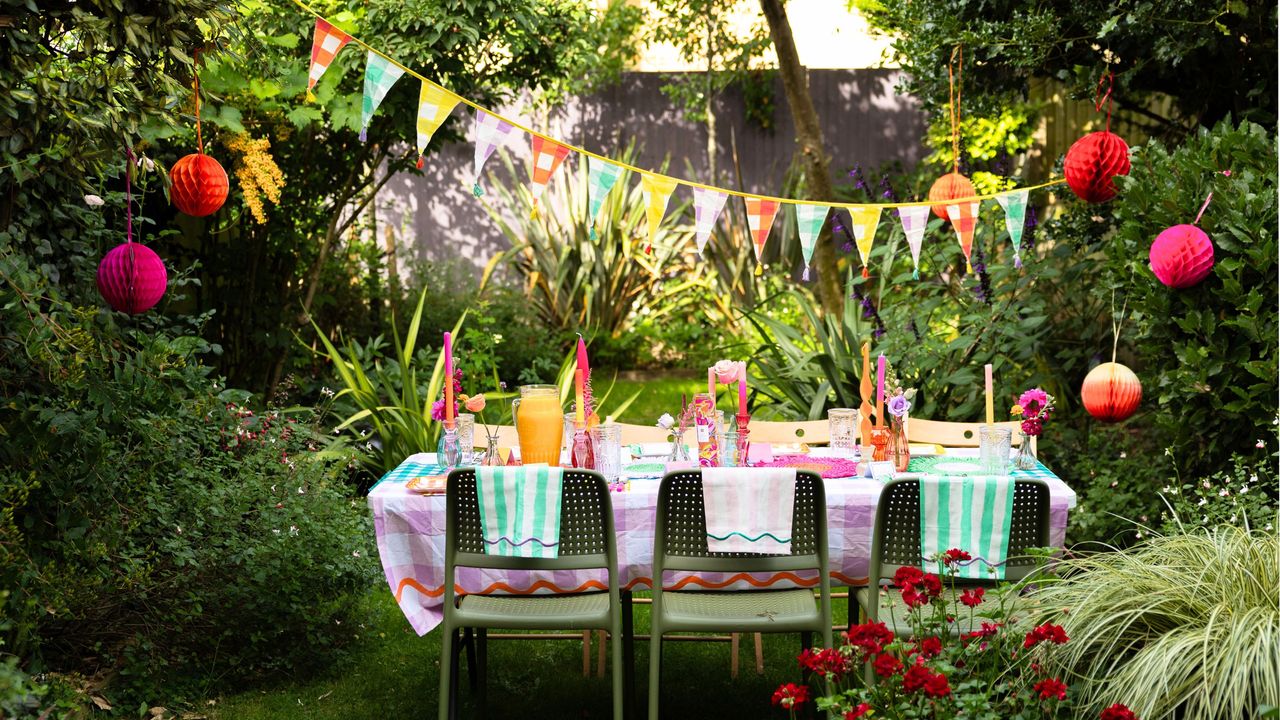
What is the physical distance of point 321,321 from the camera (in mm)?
6672

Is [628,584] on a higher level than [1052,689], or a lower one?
lower

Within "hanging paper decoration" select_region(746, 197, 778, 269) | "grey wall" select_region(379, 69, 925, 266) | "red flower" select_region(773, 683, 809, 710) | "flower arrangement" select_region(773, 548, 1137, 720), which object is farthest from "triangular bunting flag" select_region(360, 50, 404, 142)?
"grey wall" select_region(379, 69, 925, 266)

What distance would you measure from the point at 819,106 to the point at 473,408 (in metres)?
5.96

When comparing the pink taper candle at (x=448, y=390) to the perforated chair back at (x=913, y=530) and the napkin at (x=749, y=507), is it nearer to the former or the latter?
the napkin at (x=749, y=507)

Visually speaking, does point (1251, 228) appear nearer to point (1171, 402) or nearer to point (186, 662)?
point (1171, 402)

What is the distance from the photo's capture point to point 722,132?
8734mm

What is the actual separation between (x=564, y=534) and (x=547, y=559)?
0.24 ft

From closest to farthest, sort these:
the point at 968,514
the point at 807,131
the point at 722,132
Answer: the point at 968,514
the point at 807,131
the point at 722,132

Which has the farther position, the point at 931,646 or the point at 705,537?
the point at 705,537

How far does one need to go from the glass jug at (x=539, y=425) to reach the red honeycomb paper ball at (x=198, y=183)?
1100mm

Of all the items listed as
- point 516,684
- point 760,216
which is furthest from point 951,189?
point 516,684

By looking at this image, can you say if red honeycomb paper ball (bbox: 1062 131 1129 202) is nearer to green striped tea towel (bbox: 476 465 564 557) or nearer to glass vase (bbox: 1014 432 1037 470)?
glass vase (bbox: 1014 432 1037 470)

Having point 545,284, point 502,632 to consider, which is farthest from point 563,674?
point 545,284

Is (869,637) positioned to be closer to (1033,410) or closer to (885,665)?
(885,665)
